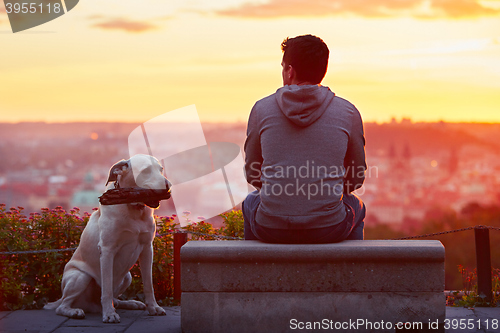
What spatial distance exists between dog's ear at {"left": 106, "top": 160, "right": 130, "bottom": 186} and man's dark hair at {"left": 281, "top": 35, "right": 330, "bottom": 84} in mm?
1847

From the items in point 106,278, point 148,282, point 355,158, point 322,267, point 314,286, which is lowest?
point 148,282

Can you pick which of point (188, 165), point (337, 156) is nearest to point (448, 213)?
point (188, 165)

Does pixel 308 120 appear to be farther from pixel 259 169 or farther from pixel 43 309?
pixel 43 309

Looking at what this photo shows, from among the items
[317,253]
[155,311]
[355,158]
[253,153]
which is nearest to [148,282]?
[155,311]

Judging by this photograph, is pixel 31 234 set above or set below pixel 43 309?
above

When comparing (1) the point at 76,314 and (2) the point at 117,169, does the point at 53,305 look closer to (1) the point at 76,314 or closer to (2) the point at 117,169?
(1) the point at 76,314

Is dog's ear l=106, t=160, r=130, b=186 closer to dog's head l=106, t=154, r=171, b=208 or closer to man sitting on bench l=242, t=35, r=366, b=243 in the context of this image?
dog's head l=106, t=154, r=171, b=208

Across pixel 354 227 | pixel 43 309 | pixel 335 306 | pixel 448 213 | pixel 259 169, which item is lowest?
pixel 448 213

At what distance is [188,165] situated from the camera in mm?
6605

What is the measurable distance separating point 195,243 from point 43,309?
251 centimetres

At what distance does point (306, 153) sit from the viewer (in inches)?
155

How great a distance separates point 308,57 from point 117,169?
209 cm

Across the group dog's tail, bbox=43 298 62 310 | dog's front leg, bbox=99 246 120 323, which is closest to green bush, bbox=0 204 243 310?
dog's tail, bbox=43 298 62 310

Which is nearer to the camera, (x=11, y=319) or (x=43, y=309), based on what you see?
(x=11, y=319)
